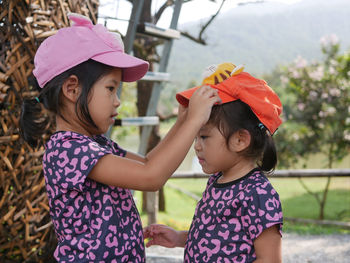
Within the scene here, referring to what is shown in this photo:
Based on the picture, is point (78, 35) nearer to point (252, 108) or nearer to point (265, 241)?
point (252, 108)

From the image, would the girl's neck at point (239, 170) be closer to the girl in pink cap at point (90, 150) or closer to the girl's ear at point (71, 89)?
the girl in pink cap at point (90, 150)

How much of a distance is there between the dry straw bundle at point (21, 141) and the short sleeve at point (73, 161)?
0.62 m

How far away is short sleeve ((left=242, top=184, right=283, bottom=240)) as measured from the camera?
45.0 inches

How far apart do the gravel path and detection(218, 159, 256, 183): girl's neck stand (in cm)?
166

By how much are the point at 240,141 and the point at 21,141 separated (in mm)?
1018

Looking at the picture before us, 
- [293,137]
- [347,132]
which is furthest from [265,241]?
Answer: [293,137]

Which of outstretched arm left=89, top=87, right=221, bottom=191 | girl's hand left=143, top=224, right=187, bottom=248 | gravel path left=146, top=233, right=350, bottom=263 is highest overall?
outstretched arm left=89, top=87, right=221, bottom=191

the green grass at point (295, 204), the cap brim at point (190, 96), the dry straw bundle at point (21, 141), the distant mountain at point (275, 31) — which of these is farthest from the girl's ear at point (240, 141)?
the distant mountain at point (275, 31)

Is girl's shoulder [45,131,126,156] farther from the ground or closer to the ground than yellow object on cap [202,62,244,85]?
closer to the ground

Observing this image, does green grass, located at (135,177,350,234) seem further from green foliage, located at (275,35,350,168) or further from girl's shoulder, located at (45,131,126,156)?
girl's shoulder, located at (45,131,126,156)

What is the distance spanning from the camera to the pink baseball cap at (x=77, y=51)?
3.95 ft

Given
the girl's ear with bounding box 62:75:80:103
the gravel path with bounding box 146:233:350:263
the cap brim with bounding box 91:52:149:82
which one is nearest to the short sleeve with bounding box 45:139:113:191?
the girl's ear with bounding box 62:75:80:103

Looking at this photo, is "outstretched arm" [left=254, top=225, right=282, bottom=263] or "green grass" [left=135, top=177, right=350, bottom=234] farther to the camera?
"green grass" [left=135, top=177, right=350, bottom=234]

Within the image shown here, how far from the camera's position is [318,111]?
6.34 metres
